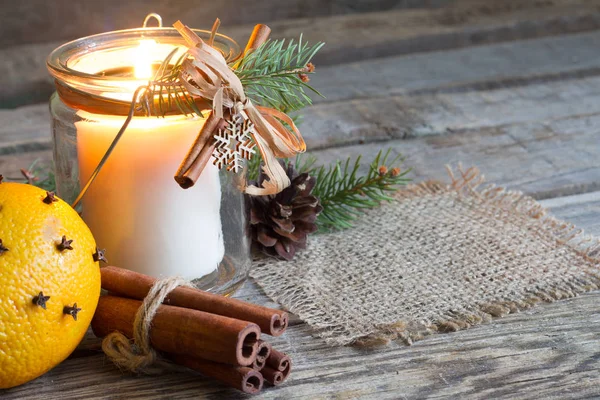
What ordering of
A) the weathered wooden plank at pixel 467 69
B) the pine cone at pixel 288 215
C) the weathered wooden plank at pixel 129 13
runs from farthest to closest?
the weathered wooden plank at pixel 129 13 → the weathered wooden plank at pixel 467 69 → the pine cone at pixel 288 215

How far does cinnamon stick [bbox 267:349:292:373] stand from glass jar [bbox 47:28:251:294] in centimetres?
13

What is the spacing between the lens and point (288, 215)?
80 cm

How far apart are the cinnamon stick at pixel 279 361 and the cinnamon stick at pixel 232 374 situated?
16 mm

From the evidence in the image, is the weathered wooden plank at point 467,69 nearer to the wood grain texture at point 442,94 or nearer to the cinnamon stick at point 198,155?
the wood grain texture at point 442,94

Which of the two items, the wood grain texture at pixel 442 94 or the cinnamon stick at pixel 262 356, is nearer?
the cinnamon stick at pixel 262 356

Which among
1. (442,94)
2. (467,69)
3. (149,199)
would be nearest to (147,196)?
(149,199)

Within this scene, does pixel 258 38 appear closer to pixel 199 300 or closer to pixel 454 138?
pixel 199 300

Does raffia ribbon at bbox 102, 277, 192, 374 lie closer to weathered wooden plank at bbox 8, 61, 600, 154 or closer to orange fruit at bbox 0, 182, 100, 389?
orange fruit at bbox 0, 182, 100, 389

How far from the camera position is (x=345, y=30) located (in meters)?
1.63

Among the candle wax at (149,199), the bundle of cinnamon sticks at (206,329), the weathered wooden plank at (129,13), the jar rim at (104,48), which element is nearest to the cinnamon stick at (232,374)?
the bundle of cinnamon sticks at (206,329)

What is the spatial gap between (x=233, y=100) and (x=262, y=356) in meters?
0.21

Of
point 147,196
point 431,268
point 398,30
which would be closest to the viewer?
point 147,196

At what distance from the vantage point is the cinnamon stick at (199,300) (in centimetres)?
60

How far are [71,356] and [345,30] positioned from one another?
114cm
